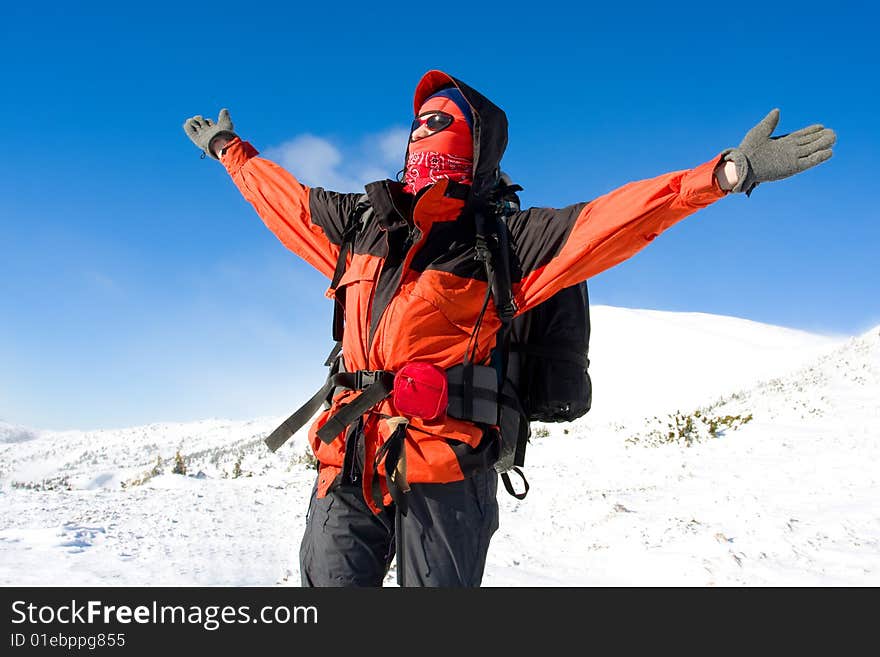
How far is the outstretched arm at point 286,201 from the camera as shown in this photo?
3.33 meters

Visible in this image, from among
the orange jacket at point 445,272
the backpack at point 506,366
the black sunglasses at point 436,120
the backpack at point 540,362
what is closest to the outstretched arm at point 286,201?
the backpack at point 506,366

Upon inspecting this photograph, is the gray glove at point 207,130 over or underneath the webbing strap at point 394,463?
over

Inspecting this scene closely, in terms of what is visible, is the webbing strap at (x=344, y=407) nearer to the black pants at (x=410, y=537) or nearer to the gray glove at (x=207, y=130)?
the black pants at (x=410, y=537)

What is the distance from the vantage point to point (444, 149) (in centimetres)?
329

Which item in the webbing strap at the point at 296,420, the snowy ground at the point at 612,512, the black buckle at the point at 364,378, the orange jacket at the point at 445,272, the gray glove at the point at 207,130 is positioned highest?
the gray glove at the point at 207,130

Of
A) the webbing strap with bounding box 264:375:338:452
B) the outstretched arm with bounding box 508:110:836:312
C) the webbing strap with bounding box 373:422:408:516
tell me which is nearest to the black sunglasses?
the outstretched arm with bounding box 508:110:836:312

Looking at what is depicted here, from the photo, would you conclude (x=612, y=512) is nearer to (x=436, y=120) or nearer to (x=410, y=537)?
(x=410, y=537)

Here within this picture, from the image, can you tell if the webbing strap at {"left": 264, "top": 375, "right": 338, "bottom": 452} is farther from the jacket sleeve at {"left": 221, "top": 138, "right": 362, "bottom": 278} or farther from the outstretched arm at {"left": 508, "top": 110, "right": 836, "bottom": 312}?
the outstretched arm at {"left": 508, "top": 110, "right": 836, "bottom": 312}

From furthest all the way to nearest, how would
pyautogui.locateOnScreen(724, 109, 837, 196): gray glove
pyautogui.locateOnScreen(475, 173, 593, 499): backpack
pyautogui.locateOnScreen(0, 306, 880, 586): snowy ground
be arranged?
pyautogui.locateOnScreen(0, 306, 880, 586): snowy ground → pyautogui.locateOnScreen(475, 173, 593, 499): backpack → pyautogui.locateOnScreen(724, 109, 837, 196): gray glove

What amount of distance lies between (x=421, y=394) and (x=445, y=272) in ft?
1.80

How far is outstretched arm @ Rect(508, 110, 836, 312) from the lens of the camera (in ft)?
7.87

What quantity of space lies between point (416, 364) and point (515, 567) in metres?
3.20
